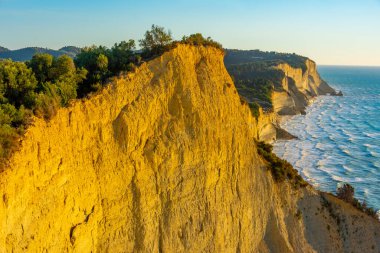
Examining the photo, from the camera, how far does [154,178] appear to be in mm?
14109

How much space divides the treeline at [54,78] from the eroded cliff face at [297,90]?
193 ft

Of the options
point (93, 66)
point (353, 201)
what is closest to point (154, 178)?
point (93, 66)

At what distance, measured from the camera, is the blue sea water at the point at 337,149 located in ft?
130

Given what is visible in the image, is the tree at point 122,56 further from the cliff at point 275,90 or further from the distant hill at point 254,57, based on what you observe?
the distant hill at point 254,57

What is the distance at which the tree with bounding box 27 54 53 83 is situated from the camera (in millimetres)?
13031

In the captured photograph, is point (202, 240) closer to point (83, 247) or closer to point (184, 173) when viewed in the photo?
point (184, 173)

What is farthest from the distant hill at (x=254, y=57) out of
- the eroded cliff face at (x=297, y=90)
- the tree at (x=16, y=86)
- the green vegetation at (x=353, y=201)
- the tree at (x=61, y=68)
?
the tree at (x=16, y=86)

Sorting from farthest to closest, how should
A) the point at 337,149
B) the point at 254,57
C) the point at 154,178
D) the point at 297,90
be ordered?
the point at 254,57
the point at 297,90
the point at 337,149
the point at 154,178

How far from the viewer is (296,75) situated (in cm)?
10612

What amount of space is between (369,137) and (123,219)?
58.0 meters

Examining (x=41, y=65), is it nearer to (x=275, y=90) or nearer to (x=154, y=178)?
(x=154, y=178)

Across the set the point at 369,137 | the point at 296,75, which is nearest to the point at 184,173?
the point at 369,137

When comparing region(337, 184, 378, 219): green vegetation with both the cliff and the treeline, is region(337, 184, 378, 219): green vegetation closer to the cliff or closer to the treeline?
the treeline

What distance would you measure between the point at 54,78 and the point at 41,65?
2.10 feet
